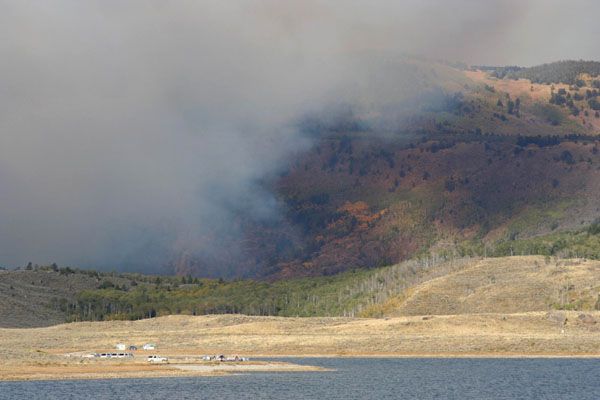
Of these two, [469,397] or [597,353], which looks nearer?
[469,397]

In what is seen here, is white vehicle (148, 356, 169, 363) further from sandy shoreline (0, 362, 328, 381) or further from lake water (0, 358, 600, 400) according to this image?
lake water (0, 358, 600, 400)

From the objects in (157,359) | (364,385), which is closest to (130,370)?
(157,359)

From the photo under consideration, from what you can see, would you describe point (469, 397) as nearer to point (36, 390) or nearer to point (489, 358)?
point (36, 390)

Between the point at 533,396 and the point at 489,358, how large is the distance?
211 feet

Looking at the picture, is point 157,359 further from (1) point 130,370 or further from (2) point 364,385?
(2) point 364,385

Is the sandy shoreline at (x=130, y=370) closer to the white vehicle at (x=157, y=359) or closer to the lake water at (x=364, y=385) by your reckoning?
the white vehicle at (x=157, y=359)

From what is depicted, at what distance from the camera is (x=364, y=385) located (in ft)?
449

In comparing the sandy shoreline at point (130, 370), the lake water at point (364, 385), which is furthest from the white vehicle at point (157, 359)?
the lake water at point (364, 385)

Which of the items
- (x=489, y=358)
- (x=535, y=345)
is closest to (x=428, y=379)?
(x=489, y=358)

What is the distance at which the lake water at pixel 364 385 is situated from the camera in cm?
12406

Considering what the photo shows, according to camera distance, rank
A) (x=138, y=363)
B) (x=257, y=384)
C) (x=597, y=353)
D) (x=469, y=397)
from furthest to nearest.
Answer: (x=597, y=353), (x=138, y=363), (x=257, y=384), (x=469, y=397)

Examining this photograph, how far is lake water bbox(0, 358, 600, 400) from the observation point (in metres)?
124

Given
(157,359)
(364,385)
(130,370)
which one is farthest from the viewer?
(157,359)

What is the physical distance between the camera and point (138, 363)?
163 metres
